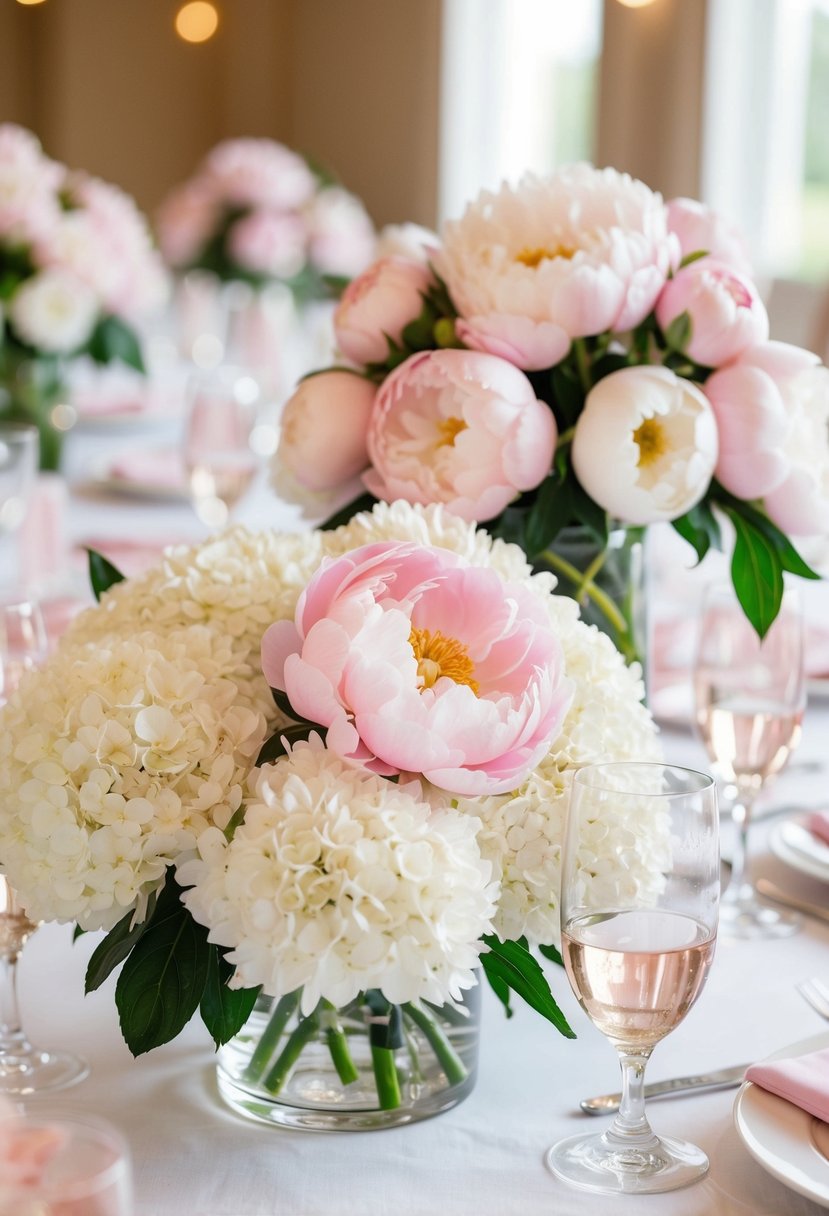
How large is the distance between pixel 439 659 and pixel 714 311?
1.26ft

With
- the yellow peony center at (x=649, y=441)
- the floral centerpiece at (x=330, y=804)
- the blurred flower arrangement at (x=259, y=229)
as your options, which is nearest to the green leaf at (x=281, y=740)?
the floral centerpiece at (x=330, y=804)

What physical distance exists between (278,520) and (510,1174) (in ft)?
4.56

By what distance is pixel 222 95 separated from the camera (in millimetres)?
7328

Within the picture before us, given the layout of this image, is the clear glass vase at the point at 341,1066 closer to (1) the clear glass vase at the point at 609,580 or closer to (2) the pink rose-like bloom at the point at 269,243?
(1) the clear glass vase at the point at 609,580

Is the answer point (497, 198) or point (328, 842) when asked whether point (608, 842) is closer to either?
point (328, 842)

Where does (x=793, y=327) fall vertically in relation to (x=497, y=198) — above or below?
below

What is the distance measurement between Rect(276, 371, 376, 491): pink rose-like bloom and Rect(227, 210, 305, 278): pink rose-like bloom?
7.95 ft

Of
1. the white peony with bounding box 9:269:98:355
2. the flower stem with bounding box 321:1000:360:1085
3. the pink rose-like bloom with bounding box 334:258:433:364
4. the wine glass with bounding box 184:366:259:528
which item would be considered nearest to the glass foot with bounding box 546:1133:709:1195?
the flower stem with bounding box 321:1000:360:1085

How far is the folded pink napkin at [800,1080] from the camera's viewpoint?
67cm

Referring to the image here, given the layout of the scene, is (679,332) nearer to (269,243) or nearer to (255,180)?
(269,243)

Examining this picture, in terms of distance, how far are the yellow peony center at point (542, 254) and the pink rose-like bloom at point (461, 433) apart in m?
0.07

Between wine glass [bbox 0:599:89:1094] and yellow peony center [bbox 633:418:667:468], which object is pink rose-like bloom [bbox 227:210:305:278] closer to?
yellow peony center [bbox 633:418:667:468]

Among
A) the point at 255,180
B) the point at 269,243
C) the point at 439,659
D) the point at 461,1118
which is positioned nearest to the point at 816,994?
the point at 461,1118

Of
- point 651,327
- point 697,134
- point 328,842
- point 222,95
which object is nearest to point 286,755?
point 328,842
